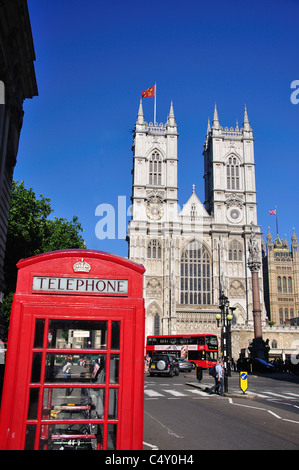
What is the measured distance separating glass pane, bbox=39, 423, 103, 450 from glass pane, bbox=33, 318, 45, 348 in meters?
0.85

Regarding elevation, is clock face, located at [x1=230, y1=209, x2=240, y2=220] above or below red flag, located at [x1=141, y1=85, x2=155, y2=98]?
below

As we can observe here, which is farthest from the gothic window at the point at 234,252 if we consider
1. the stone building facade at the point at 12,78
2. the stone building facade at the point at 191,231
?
the stone building facade at the point at 12,78

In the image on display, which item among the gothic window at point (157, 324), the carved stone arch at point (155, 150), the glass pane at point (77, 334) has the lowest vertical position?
the glass pane at point (77, 334)

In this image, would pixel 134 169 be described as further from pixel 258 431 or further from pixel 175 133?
pixel 258 431

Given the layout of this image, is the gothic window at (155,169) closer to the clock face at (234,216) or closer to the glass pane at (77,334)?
the clock face at (234,216)

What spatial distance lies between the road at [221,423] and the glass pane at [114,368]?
336 centimetres

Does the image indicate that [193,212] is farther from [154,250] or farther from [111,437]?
[111,437]

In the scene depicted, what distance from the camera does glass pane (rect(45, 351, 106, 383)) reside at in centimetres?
441

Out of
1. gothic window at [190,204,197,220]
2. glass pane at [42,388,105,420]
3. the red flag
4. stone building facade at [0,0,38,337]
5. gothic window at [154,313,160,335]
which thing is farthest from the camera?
the red flag

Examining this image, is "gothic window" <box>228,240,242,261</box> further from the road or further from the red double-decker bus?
the road

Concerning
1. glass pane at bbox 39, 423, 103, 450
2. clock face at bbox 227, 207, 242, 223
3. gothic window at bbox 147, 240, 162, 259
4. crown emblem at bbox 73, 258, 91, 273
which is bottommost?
glass pane at bbox 39, 423, 103, 450

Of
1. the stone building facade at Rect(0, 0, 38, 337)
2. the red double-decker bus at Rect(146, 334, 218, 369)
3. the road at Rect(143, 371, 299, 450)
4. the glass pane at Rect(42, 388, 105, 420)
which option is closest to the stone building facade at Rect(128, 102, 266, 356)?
the red double-decker bus at Rect(146, 334, 218, 369)

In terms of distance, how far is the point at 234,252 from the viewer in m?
57.3

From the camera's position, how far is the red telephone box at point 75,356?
425 cm
